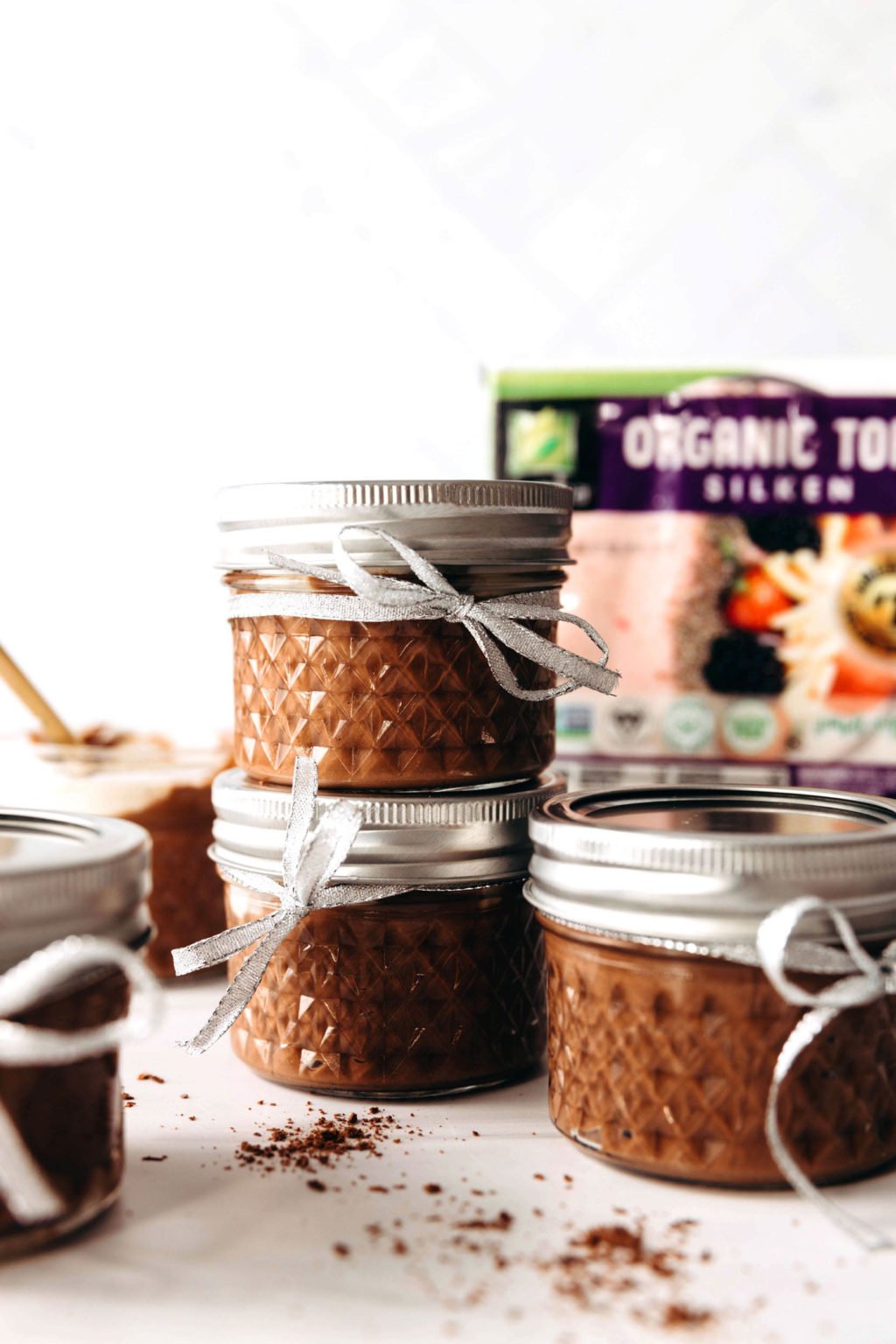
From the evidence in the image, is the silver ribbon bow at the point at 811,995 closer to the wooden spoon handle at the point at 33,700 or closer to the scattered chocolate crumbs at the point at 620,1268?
the scattered chocolate crumbs at the point at 620,1268

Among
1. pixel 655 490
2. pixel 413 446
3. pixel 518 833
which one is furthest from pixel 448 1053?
pixel 413 446

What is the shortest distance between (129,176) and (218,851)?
0.79 meters

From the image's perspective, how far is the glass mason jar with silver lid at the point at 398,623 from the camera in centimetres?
88

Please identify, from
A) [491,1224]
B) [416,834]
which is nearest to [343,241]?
[416,834]

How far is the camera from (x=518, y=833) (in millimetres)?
936

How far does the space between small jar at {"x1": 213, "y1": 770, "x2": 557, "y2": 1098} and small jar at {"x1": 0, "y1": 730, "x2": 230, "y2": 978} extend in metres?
0.24

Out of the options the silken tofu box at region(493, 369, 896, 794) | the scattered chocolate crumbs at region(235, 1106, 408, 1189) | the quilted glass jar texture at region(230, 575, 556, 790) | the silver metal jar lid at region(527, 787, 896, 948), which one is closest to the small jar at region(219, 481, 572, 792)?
the quilted glass jar texture at region(230, 575, 556, 790)

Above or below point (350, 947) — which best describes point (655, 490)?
above

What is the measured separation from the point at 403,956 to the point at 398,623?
222 mm

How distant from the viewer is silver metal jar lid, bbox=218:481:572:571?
883 mm

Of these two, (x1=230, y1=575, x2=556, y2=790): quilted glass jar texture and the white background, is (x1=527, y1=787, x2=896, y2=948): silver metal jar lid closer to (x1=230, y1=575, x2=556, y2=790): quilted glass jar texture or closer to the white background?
(x1=230, y1=575, x2=556, y2=790): quilted glass jar texture

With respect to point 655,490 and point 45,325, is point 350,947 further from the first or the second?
point 45,325

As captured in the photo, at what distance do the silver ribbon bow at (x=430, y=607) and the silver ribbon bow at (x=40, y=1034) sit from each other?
0.28 meters

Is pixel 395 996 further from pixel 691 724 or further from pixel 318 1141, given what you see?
pixel 691 724
